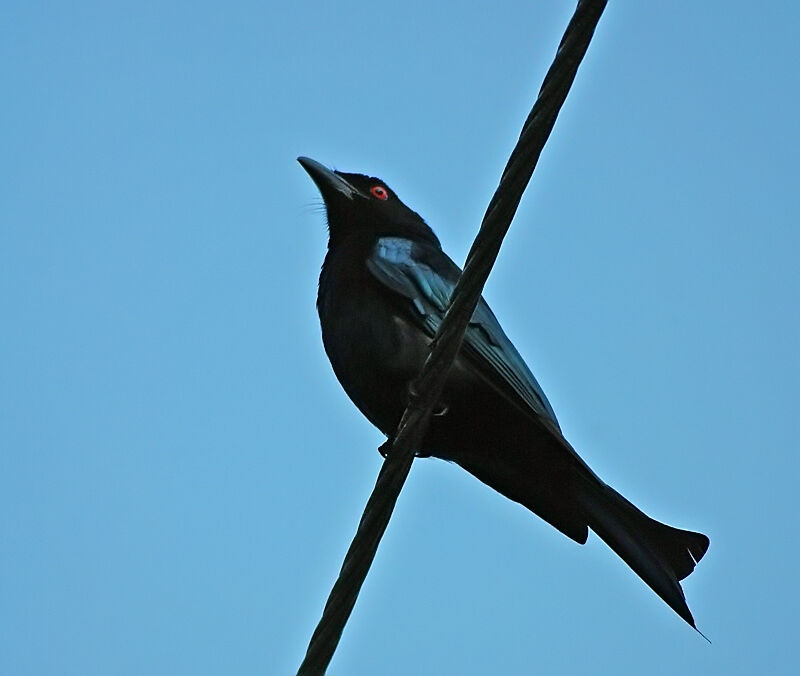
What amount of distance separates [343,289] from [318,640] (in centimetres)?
250

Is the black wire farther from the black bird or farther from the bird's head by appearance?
the bird's head

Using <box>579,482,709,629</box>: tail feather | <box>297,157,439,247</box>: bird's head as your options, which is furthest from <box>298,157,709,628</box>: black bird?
<box>297,157,439,247</box>: bird's head

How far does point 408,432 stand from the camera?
335 centimetres

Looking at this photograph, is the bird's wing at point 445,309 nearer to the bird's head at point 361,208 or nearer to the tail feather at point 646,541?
the bird's head at point 361,208

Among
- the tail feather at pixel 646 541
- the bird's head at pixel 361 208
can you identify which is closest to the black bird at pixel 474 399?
Answer: the tail feather at pixel 646 541

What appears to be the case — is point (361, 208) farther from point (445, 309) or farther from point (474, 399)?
point (474, 399)

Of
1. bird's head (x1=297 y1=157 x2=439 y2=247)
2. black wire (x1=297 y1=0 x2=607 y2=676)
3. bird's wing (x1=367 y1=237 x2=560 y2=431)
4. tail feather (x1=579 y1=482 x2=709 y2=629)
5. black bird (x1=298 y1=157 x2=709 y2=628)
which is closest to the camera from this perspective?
black wire (x1=297 y1=0 x2=607 y2=676)

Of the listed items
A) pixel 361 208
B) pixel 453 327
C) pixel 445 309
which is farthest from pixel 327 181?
pixel 453 327

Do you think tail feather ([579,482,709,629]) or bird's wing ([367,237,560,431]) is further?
bird's wing ([367,237,560,431])

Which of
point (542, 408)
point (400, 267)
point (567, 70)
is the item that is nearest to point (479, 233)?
point (567, 70)

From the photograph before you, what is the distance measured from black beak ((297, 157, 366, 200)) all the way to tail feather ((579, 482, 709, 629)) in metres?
1.96

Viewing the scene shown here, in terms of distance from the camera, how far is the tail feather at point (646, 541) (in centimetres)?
450

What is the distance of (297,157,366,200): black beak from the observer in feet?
19.4

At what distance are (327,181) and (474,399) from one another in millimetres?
1622
